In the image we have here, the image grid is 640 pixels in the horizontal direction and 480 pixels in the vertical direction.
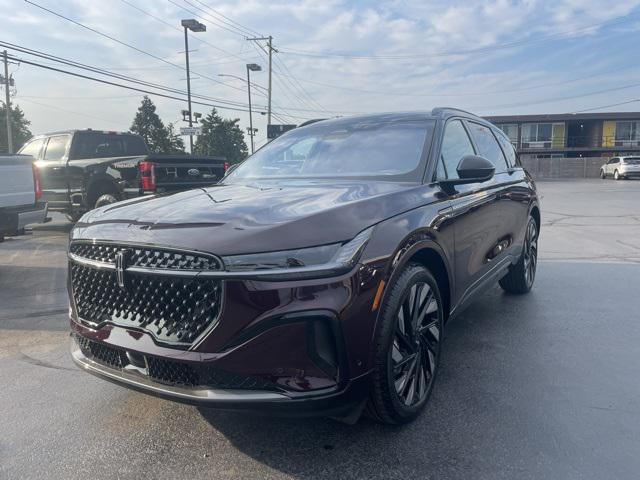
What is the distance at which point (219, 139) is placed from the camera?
6356 cm

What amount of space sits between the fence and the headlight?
158 ft

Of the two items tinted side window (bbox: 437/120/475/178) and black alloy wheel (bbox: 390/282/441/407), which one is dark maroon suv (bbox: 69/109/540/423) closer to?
black alloy wheel (bbox: 390/282/441/407)

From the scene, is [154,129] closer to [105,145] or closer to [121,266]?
[105,145]

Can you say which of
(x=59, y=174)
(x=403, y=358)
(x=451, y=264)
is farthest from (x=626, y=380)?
(x=59, y=174)

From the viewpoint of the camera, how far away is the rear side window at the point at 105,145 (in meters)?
10.5

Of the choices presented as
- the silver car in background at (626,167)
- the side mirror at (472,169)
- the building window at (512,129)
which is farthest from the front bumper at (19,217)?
the building window at (512,129)

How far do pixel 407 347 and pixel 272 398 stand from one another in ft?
2.93

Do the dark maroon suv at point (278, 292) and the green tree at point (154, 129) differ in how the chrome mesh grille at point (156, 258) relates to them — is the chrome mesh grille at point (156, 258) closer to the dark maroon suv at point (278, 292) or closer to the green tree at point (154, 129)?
the dark maroon suv at point (278, 292)

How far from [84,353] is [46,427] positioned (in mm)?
542

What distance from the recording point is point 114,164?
9602 millimetres

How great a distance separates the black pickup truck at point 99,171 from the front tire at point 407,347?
6.54m

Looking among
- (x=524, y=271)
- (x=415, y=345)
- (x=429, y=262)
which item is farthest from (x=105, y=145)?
(x=415, y=345)

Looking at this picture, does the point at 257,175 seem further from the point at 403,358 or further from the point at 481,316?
the point at 481,316

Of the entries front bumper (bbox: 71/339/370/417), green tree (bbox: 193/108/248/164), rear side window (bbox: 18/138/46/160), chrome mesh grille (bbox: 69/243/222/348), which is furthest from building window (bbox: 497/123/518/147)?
chrome mesh grille (bbox: 69/243/222/348)
